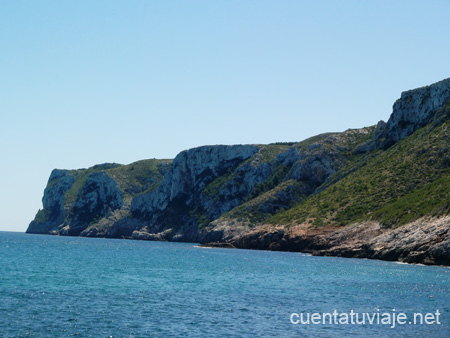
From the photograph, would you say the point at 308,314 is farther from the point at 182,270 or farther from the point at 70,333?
the point at 182,270

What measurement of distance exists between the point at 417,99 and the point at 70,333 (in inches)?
5301

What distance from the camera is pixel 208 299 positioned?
45.8 meters

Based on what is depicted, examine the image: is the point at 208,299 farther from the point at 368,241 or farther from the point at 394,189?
the point at 394,189

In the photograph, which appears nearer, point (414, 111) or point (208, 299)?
point (208, 299)

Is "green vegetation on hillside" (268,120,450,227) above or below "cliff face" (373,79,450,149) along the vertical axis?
below

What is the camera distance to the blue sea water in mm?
32781

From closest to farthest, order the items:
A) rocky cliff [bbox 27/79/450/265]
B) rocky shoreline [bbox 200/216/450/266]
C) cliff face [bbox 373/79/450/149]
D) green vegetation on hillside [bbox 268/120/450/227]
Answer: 1. rocky shoreline [bbox 200/216/450/266]
2. rocky cliff [bbox 27/79/450/265]
3. green vegetation on hillside [bbox 268/120/450/227]
4. cliff face [bbox 373/79/450/149]

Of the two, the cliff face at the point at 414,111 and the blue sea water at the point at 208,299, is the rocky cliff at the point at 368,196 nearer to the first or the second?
the cliff face at the point at 414,111

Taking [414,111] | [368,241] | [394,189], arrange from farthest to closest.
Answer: [414,111] < [394,189] < [368,241]

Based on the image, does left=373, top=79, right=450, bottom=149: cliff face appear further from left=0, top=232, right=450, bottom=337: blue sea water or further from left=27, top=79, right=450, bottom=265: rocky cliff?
left=0, top=232, right=450, bottom=337: blue sea water

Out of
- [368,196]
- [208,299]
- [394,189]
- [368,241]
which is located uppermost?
[394,189]

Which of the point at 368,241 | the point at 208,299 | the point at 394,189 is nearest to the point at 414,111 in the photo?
the point at 394,189

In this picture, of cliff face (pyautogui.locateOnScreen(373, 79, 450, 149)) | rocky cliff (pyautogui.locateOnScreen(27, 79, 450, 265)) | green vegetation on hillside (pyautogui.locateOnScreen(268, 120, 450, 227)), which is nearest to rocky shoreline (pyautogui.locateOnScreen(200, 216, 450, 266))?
rocky cliff (pyautogui.locateOnScreen(27, 79, 450, 265))

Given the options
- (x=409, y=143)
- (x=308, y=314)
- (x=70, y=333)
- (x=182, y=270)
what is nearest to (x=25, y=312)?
(x=70, y=333)
